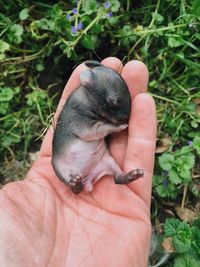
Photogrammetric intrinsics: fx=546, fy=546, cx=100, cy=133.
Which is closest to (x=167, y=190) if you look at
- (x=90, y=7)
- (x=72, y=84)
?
(x=72, y=84)

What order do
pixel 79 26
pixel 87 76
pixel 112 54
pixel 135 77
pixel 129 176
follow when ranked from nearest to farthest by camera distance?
pixel 129 176 < pixel 87 76 < pixel 135 77 < pixel 79 26 < pixel 112 54

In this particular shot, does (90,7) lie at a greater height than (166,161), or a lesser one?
greater

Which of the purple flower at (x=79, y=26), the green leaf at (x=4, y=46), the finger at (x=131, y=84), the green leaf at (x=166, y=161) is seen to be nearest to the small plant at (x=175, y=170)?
the green leaf at (x=166, y=161)

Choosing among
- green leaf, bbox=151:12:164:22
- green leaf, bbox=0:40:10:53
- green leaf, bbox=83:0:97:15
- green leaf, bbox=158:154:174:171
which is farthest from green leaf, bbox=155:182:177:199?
green leaf, bbox=0:40:10:53

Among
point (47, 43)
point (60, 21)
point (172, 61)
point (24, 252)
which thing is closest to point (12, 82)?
point (47, 43)

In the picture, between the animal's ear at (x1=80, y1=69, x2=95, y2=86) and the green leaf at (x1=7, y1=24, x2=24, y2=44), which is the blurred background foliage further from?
the animal's ear at (x1=80, y1=69, x2=95, y2=86)

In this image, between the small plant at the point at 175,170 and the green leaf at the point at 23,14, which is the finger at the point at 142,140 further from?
the green leaf at the point at 23,14

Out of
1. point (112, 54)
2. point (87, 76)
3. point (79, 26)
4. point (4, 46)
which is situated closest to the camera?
point (87, 76)

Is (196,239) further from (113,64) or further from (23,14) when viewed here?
(23,14)
